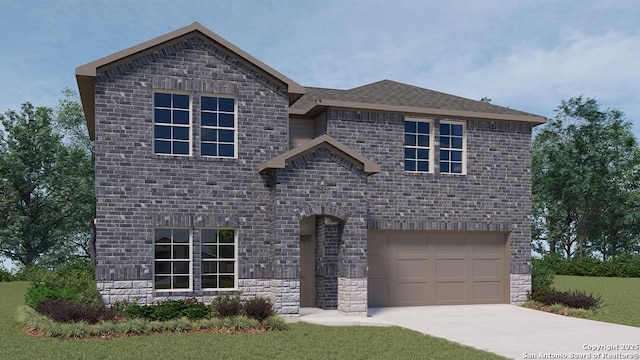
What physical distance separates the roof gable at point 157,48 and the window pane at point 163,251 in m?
4.86

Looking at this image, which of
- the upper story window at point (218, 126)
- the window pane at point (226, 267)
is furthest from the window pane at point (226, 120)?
the window pane at point (226, 267)

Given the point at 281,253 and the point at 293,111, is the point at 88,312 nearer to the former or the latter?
the point at 281,253

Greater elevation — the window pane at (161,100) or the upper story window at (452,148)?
the window pane at (161,100)

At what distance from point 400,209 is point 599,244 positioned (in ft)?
140

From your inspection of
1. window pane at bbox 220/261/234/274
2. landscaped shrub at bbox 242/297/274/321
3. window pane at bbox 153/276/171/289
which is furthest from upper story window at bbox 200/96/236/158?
landscaped shrub at bbox 242/297/274/321

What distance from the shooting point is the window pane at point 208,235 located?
17.7 meters

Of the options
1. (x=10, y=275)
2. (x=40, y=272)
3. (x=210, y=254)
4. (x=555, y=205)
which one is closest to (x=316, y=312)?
(x=210, y=254)

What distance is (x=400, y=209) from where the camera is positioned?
2064cm

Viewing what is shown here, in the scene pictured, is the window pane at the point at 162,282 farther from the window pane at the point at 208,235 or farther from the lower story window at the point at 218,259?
the window pane at the point at 208,235

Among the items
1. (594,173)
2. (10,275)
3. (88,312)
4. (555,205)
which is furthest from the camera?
(555,205)

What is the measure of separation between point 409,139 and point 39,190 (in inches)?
1231

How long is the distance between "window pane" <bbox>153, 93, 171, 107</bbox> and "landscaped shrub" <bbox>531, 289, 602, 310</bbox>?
13.5 meters

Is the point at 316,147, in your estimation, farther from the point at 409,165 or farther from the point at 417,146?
the point at 417,146

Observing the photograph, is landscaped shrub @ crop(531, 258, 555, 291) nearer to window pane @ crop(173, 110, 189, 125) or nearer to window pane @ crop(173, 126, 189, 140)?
window pane @ crop(173, 126, 189, 140)
